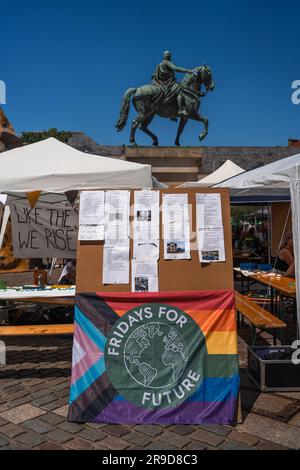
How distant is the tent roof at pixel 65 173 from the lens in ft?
17.9

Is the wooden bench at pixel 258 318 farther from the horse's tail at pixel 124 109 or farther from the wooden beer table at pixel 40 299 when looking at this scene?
the horse's tail at pixel 124 109

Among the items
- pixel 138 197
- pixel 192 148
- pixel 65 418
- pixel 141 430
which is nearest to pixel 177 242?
pixel 138 197

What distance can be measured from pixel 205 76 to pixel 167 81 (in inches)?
66.0

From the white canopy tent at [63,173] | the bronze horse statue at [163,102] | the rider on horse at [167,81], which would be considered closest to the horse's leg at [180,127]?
the bronze horse statue at [163,102]

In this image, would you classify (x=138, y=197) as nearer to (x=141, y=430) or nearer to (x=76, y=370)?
(x=76, y=370)

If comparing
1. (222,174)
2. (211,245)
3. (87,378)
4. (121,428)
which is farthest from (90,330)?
(222,174)

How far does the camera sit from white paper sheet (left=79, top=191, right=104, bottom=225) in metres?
3.87

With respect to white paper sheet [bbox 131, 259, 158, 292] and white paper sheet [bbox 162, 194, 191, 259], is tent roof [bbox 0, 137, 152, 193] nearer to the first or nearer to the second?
white paper sheet [bbox 162, 194, 191, 259]

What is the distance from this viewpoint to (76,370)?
A: 366 centimetres

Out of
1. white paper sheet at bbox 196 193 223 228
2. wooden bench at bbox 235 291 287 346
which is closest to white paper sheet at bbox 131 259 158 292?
white paper sheet at bbox 196 193 223 228

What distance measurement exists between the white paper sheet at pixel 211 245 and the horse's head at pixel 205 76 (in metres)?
16.5
